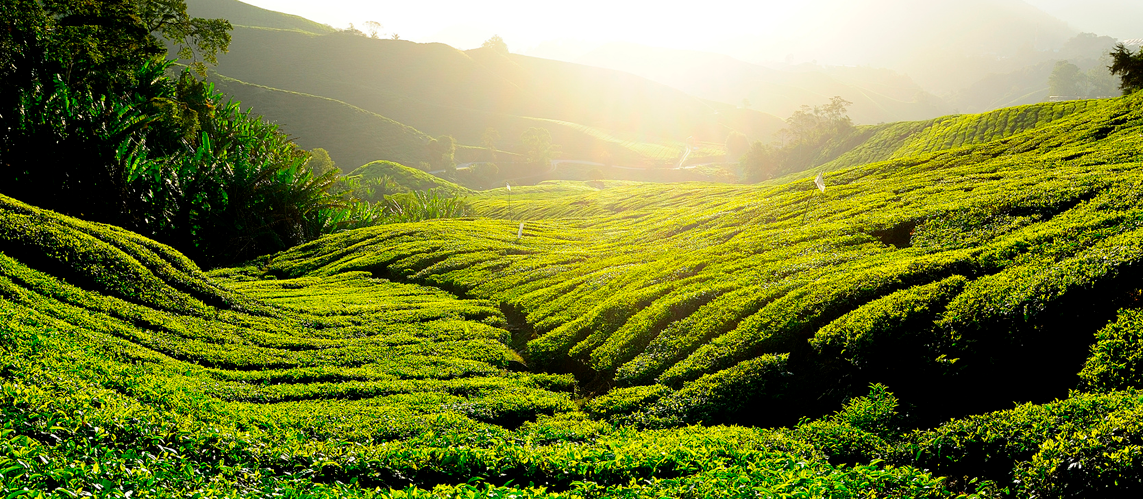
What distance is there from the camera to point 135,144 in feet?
60.7

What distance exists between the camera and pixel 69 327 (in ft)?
25.0

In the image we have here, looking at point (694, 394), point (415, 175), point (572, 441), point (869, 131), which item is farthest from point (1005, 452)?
point (869, 131)

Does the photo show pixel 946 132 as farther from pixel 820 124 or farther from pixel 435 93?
pixel 435 93

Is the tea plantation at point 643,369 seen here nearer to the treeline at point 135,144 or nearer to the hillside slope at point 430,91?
the treeline at point 135,144

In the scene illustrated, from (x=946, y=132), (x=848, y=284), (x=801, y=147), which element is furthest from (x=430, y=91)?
(x=848, y=284)

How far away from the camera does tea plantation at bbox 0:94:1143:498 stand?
5.22 metres

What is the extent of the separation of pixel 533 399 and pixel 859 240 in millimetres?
9226

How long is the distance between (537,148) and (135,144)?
10851cm

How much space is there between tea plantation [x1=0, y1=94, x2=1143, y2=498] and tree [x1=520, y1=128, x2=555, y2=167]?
361 feet

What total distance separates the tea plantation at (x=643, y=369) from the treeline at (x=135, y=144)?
5459mm

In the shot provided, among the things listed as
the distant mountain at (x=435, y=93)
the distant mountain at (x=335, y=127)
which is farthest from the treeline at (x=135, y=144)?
the distant mountain at (x=435, y=93)

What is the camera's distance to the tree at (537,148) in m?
124

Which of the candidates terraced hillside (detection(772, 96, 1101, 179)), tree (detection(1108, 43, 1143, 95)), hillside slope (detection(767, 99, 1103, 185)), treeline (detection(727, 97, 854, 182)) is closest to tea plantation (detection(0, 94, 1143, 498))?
hillside slope (detection(767, 99, 1103, 185))

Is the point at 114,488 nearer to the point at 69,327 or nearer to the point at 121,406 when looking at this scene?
the point at 121,406
